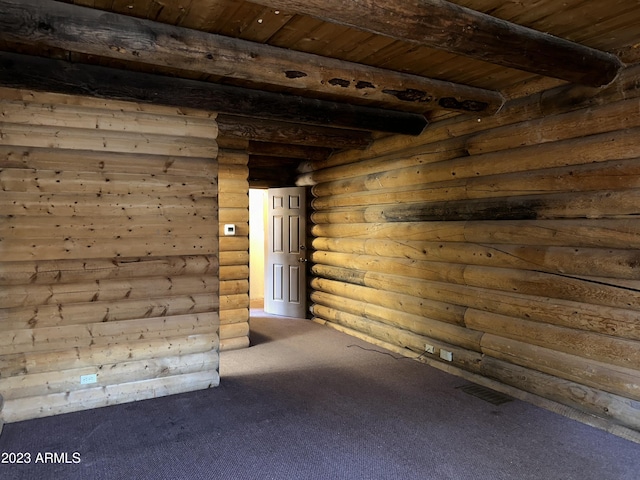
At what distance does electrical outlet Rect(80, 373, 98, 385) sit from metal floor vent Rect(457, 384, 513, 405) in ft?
11.0

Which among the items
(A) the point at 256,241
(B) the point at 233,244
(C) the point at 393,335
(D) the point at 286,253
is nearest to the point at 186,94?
(B) the point at 233,244

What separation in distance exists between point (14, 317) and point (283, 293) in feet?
15.2

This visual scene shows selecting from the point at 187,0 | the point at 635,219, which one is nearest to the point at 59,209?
the point at 187,0

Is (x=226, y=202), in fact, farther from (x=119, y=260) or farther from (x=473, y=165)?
(x=473, y=165)

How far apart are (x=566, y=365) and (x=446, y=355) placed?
134 centimetres

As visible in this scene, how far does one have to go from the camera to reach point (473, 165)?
446 cm

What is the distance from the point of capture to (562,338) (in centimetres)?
365

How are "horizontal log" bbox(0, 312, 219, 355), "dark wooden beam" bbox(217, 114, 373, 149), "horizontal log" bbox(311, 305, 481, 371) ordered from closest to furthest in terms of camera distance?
"horizontal log" bbox(0, 312, 219, 355)
"horizontal log" bbox(311, 305, 481, 371)
"dark wooden beam" bbox(217, 114, 373, 149)

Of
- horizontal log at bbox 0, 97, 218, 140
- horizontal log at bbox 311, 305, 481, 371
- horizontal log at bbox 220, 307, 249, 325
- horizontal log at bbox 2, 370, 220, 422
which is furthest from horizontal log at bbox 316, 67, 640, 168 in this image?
horizontal log at bbox 2, 370, 220, 422

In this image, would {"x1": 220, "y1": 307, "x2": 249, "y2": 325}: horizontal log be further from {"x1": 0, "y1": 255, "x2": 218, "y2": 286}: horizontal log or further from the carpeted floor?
{"x1": 0, "y1": 255, "x2": 218, "y2": 286}: horizontal log

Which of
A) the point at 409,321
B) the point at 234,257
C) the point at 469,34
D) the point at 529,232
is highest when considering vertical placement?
the point at 469,34

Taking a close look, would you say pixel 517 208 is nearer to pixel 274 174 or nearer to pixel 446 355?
pixel 446 355

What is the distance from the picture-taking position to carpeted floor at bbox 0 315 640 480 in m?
2.82

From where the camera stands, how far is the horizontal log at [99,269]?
11.8 feet
